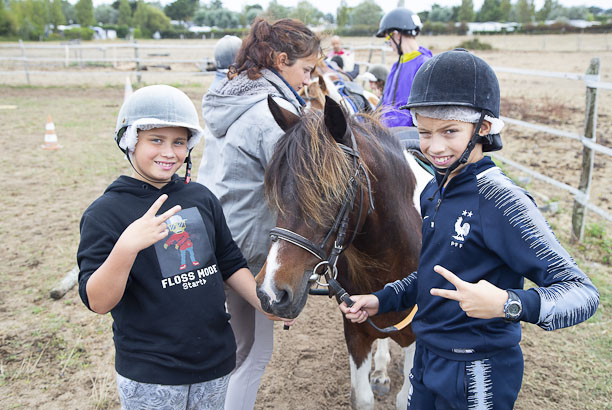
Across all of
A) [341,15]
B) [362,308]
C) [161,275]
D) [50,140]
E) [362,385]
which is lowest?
[362,385]

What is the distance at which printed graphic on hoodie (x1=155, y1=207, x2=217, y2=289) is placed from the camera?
5.42ft

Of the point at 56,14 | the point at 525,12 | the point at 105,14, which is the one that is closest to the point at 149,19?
the point at 56,14

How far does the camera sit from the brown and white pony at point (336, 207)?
1.74 m

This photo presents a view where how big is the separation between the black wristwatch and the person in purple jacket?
261cm

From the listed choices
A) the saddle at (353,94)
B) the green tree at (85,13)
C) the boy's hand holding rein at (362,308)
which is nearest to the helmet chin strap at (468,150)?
the boy's hand holding rein at (362,308)

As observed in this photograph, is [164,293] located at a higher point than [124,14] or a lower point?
lower

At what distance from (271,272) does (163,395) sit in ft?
1.93

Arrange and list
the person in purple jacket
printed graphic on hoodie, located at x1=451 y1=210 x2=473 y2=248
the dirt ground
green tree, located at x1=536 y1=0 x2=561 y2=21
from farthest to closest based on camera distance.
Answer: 1. green tree, located at x1=536 y1=0 x2=561 y2=21
2. the person in purple jacket
3. the dirt ground
4. printed graphic on hoodie, located at x1=451 y1=210 x2=473 y2=248

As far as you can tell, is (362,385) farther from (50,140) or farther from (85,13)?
(85,13)

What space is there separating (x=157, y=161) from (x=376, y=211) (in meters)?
0.99

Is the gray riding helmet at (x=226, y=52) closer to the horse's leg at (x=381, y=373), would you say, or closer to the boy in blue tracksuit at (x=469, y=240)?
the horse's leg at (x=381, y=373)

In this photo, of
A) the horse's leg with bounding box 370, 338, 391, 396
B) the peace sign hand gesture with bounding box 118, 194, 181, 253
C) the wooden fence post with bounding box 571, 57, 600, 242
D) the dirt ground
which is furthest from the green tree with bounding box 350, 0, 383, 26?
the peace sign hand gesture with bounding box 118, 194, 181, 253

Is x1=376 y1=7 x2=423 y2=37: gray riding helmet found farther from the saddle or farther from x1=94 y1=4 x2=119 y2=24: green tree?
x1=94 y1=4 x2=119 y2=24: green tree

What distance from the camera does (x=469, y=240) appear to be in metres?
1.41
